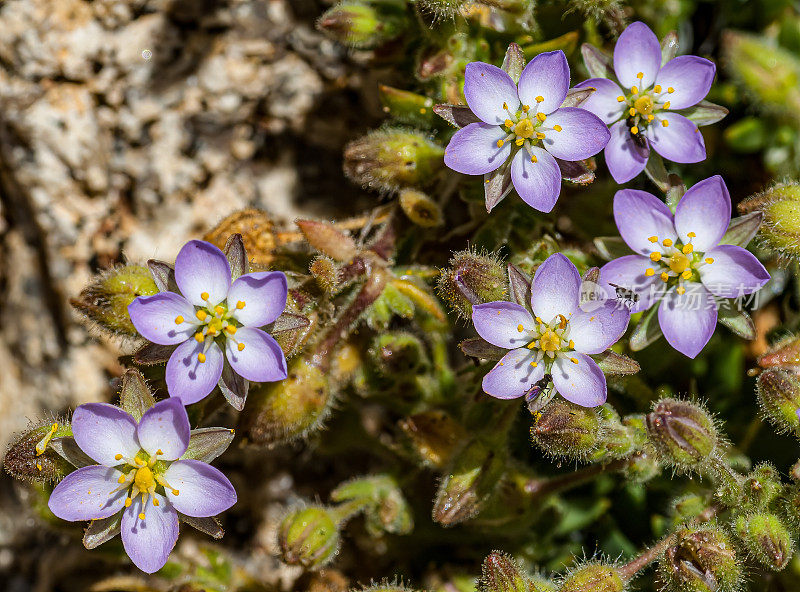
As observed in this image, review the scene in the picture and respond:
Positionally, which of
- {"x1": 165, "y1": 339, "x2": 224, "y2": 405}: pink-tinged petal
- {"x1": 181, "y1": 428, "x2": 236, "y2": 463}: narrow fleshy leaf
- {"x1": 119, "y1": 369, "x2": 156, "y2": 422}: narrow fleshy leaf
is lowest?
{"x1": 181, "y1": 428, "x2": 236, "y2": 463}: narrow fleshy leaf

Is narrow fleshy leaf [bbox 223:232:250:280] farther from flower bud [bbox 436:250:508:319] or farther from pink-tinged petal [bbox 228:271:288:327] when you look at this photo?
flower bud [bbox 436:250:508:319]

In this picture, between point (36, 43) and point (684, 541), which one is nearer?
point (684, 541)

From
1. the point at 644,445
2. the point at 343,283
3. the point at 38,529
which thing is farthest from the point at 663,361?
the point at 38,529

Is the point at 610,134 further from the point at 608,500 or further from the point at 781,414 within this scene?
the point at 608,500

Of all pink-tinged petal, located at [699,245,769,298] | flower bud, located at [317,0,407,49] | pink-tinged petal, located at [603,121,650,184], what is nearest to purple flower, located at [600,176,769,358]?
pink-tinged petal, located at [699,245,769,298]

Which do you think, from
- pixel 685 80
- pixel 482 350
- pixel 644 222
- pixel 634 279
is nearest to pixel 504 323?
pixel 482 350

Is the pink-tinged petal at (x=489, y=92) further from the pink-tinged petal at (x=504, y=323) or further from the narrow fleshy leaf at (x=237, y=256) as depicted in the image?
the narrow fleshy leaf at (x=237, y=256)

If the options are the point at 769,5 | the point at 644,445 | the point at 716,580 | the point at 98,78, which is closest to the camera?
the point at 716,580
